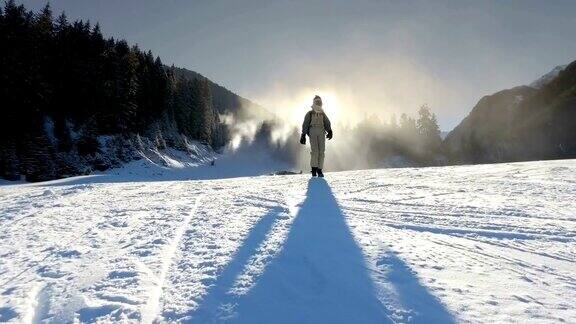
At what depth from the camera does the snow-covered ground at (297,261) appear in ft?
7.65

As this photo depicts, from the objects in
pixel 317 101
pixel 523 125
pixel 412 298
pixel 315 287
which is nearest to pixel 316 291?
pixel 315 287

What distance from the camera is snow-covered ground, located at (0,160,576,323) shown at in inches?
91.8

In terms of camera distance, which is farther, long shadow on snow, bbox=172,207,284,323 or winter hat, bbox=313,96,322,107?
winter hat, bbox=313,96,322,107

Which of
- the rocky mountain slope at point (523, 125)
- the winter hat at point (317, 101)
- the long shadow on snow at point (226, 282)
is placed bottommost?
the long shadow on snow at point (226, 282)

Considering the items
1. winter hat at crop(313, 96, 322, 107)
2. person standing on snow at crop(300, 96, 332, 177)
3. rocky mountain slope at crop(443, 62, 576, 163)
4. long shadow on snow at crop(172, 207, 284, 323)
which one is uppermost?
rocky mountain slope at crop(443, 62, 576, 163)

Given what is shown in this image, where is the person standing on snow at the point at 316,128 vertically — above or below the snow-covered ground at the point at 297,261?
above

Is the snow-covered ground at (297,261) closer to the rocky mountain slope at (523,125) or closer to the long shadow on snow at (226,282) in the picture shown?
the long shadow on snow at (226,282)

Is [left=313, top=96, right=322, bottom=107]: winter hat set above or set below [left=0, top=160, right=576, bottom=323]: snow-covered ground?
above

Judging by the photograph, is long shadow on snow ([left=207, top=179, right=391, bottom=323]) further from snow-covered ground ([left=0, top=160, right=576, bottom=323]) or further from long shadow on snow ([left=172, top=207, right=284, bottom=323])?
long shadow on snow ([left=172, top=207, right=284, bottom=323])

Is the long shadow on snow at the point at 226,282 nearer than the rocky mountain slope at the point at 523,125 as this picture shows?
Yes

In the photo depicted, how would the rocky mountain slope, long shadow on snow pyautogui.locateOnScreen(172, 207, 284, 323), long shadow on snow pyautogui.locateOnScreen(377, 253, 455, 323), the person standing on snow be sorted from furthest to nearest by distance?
the rocky mountain slope
the person standing on snow
long shadow on snow pyautogui.locateOnScreen(172, 207, 284, 323)
long shadow on snow pyautogui.locateOnScreen(377, 253, 455, 323)

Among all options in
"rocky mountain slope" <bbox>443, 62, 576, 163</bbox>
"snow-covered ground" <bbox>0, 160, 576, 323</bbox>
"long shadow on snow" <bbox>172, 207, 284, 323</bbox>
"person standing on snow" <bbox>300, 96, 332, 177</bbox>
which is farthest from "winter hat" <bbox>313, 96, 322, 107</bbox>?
"rocky mountain slope" <bbox>443, 62, 576, 163</bbox>

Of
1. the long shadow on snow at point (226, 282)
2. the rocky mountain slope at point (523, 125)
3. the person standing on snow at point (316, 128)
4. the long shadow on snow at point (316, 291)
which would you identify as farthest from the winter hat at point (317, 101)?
the rocky mountain slope at point (523, 125)

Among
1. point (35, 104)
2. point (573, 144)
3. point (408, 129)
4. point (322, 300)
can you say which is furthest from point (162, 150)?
point (408, 129)
